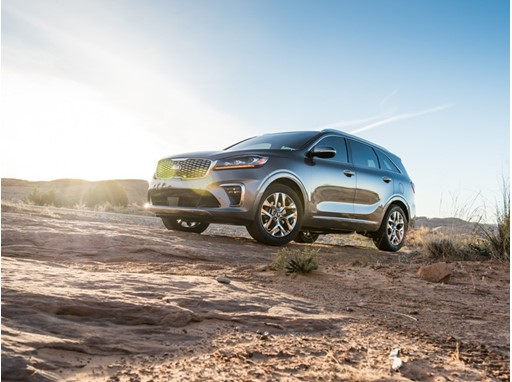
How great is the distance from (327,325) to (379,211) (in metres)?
6.89

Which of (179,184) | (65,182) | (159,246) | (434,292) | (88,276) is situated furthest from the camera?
(65,182)

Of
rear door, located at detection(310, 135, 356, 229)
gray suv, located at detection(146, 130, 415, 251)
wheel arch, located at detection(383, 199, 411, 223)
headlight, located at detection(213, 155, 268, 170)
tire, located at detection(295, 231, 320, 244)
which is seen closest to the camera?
gray suv, located at detection(146, 130, 415, 251)

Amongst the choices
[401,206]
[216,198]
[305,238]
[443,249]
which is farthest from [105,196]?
[443,249]

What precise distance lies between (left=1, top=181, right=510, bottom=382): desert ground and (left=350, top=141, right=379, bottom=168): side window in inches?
176

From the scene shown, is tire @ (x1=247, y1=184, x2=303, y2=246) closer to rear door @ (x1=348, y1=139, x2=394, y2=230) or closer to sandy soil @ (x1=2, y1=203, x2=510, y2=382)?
rear door @ (x1=348, y1=139, x2=394, y2=230)

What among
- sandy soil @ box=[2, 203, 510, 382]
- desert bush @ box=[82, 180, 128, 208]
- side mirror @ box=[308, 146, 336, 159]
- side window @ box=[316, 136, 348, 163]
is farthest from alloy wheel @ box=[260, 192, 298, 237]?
desert bush @ box=[82, 180, 128, 208]

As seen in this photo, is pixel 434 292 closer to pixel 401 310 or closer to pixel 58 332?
pixel 401 310

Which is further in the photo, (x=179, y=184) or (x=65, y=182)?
(x=65, y=182)

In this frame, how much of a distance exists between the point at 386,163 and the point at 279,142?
8.76 feet

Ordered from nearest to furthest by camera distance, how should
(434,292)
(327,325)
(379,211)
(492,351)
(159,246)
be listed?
1. (492,351)
2. (327,325)
3. (434,292)
4. (159,246)
5. (379,211)

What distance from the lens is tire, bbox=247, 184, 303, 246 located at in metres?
7.86

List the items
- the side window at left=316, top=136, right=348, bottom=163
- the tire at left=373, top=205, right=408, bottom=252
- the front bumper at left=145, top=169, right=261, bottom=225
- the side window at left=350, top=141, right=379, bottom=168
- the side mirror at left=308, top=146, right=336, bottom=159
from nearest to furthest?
1. the front bumper at left=145, top=169, right=261, bottom=225
2. the side mirror at left=308, top=146, right=336, bottom=159
3. the side window at left=316, top=136, right=348, bottom=163
4. the side window at left=350, top=141, right=379, bottom=168
5. the tire at left=373, top=205, right=408, bottom=252

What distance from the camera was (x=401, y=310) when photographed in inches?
156

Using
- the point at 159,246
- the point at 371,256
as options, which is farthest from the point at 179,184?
the point at 371,256
